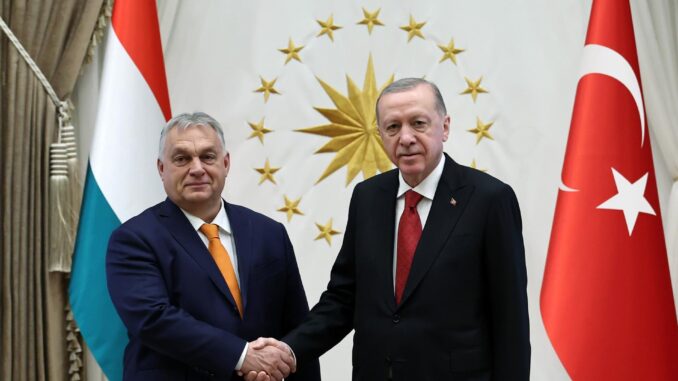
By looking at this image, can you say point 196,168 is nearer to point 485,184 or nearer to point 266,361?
point 266,361

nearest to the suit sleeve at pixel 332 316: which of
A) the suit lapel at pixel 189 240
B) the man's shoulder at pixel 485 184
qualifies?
the suit lapel at pixel 189 240

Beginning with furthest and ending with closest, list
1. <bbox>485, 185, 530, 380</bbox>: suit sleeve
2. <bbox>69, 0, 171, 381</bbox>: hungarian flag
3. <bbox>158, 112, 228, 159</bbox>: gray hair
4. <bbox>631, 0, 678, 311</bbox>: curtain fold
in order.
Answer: <bbox>631, 0, 678, 311</bbox>: curtain fold → <bbox>69, 0, 171, 381</bbox>: hungarian flag → <bbox>158, 112, 228, 159</bbox>: gray hair → <bbox>485, 185, 530, 380</bbox>: suit sleeve

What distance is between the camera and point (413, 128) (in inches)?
93.7

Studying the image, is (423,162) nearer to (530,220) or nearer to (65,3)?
(530,220)

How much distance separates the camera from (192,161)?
256 centimetres

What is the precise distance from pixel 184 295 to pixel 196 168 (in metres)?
0.35

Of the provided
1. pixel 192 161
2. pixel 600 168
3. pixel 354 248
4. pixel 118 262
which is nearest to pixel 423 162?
pixel 354 248

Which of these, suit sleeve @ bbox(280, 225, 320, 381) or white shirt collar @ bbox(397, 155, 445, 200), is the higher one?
white shirt collar @ bbox(397, 155, 445, 200)

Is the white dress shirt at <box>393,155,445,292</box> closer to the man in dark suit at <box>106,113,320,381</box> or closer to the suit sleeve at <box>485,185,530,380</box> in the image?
the suit sleeve at <box>485,185,530,380</box>

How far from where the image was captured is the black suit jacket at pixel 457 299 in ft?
7.45

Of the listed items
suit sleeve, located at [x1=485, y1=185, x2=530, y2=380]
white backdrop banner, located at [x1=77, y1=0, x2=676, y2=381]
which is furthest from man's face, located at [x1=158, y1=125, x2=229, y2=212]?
white backdrop banner, located at [x1=77, y1=0, x2=676, y2=381]

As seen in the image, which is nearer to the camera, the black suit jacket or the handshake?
the black suit jacket

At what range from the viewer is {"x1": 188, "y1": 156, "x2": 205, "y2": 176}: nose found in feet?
8.34

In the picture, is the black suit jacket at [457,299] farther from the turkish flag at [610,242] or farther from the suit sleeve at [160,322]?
the turkish flag at [610,242]
